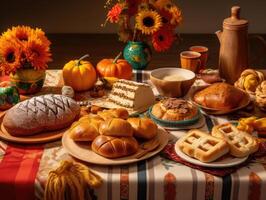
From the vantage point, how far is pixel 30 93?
1.90 meters

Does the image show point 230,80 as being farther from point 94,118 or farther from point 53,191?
point 53,191

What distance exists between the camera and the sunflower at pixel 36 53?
1.78m

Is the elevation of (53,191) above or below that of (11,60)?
below

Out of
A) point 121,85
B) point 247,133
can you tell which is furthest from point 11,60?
point 247,133

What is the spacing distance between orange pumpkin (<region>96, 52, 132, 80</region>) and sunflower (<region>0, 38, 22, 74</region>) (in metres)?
0.34

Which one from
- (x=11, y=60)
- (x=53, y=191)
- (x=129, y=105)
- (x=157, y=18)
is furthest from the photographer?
(x=157, y=18)

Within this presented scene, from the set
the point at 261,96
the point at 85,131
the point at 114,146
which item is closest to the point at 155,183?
the point at 114,146

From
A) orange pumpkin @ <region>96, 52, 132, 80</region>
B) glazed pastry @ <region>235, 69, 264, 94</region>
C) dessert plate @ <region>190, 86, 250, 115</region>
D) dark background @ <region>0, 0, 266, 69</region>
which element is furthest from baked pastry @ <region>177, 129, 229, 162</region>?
dark background @ <region>0, 0, 266, 69</region>

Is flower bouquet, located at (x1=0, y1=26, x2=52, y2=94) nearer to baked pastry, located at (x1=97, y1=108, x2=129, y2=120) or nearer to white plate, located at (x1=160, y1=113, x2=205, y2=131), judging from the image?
baked pastry, located at (x1=97, y1=108, x2=129, y2=120)

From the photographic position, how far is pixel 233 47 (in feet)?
6.39

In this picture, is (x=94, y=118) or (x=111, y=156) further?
(x=94, y=118)

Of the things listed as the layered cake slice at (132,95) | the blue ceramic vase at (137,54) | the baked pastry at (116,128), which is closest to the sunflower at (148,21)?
the blue ceramic vase at (137,54)

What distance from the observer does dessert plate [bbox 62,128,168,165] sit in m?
1.33

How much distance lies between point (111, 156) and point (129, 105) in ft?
1.24
